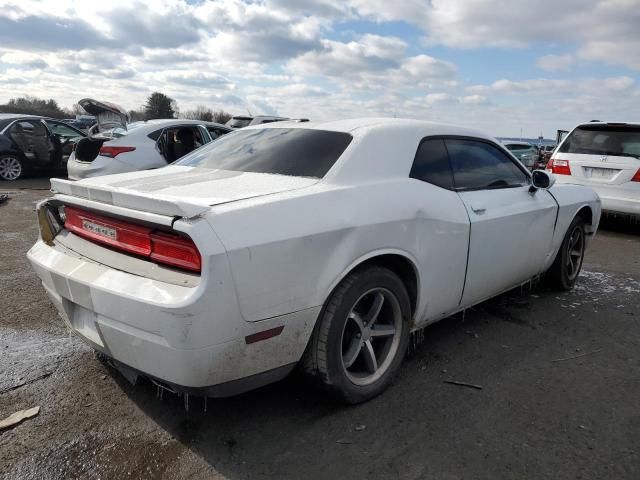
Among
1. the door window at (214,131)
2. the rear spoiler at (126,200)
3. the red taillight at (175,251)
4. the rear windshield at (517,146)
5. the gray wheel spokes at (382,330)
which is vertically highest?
the door window at (214,131)

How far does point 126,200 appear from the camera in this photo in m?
2.40

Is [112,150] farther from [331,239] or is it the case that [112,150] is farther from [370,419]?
[370,419]

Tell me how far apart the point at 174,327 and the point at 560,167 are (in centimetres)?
760

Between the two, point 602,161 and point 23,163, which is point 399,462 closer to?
point 602,161

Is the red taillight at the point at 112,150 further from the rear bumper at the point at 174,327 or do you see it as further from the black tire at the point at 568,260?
the black tire at the point at 568,260

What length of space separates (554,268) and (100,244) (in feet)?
12.7

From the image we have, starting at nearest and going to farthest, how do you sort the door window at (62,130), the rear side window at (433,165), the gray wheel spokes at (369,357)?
the gray wheel spokes at (369,357)
the rear side window at (433,165)
the door window at (62,130)

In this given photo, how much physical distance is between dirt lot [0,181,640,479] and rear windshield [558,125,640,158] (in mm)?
4725

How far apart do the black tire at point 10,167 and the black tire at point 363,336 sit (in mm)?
11606

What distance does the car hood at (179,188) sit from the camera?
2.24 metres

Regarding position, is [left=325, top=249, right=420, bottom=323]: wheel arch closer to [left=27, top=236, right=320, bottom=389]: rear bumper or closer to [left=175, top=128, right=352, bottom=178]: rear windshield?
[left=27, top=236, right=320, bottom=389]: rear bumper

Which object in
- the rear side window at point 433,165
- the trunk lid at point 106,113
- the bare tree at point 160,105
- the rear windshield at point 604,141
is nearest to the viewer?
the rear side window at point 433,165

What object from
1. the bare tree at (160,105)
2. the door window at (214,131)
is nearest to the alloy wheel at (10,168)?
the door window at (214,131)

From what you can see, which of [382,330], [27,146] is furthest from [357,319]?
[27,146]
